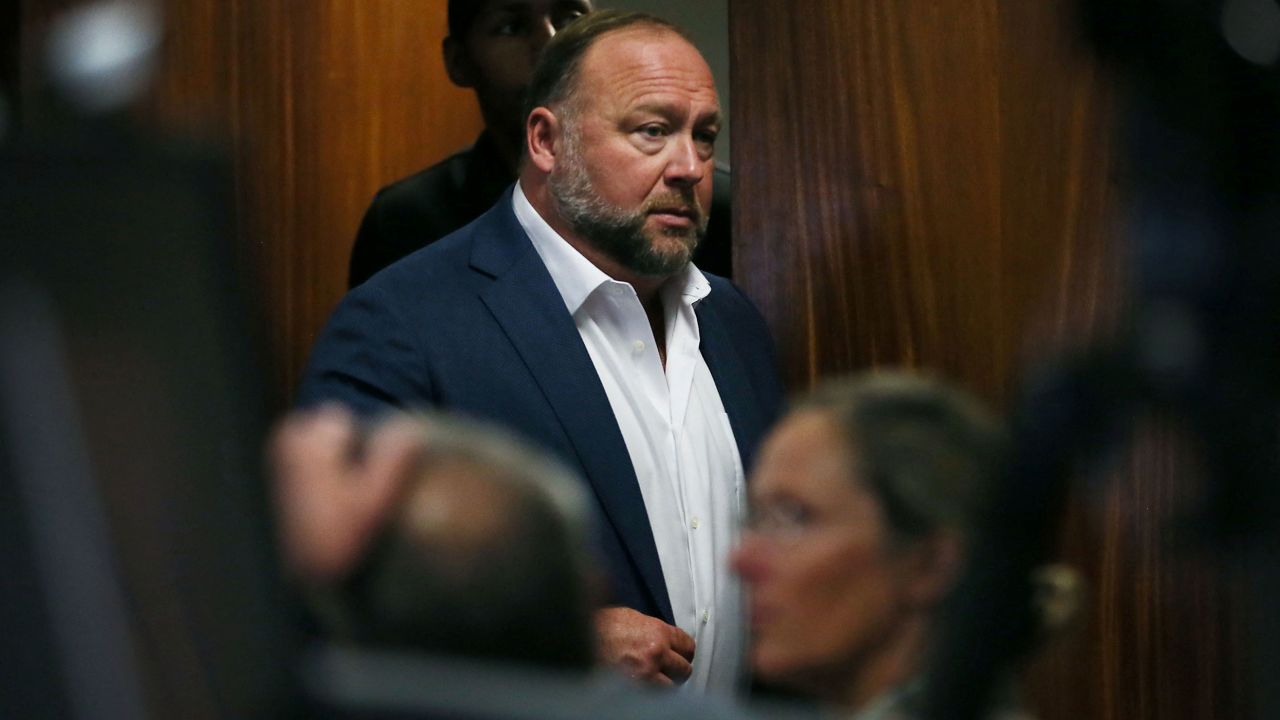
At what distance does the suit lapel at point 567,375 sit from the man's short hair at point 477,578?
963 millimetres

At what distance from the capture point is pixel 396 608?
1.35ft

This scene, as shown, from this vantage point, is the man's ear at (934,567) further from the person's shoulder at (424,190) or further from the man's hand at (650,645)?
the person's shoulder at (424,190)

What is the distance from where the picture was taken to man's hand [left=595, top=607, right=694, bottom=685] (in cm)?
129

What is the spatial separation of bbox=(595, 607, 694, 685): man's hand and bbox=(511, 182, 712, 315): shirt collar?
0.34 metres

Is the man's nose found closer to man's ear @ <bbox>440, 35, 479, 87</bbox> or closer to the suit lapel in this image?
the suit lapel

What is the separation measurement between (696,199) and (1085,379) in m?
1.30

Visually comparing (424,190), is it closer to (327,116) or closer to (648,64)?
(327,116)

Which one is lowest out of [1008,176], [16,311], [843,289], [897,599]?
[843,289]

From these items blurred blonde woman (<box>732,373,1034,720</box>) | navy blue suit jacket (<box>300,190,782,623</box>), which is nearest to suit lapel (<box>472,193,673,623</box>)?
navy blue suit jacket (<box>300,190,782,623</box>)

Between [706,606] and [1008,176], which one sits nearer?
[706,606]

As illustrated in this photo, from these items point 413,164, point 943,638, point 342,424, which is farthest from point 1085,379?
point 413,164

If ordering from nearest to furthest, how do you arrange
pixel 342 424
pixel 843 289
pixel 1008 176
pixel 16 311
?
pixel 16 311 → pixel 342 424 → pixel 1008 176 → pixel 843 289

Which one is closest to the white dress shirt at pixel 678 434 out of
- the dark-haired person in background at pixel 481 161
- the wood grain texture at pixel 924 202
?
the wood grain texture at pixel 924 202

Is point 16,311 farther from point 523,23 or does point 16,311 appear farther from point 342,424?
point 523,23
